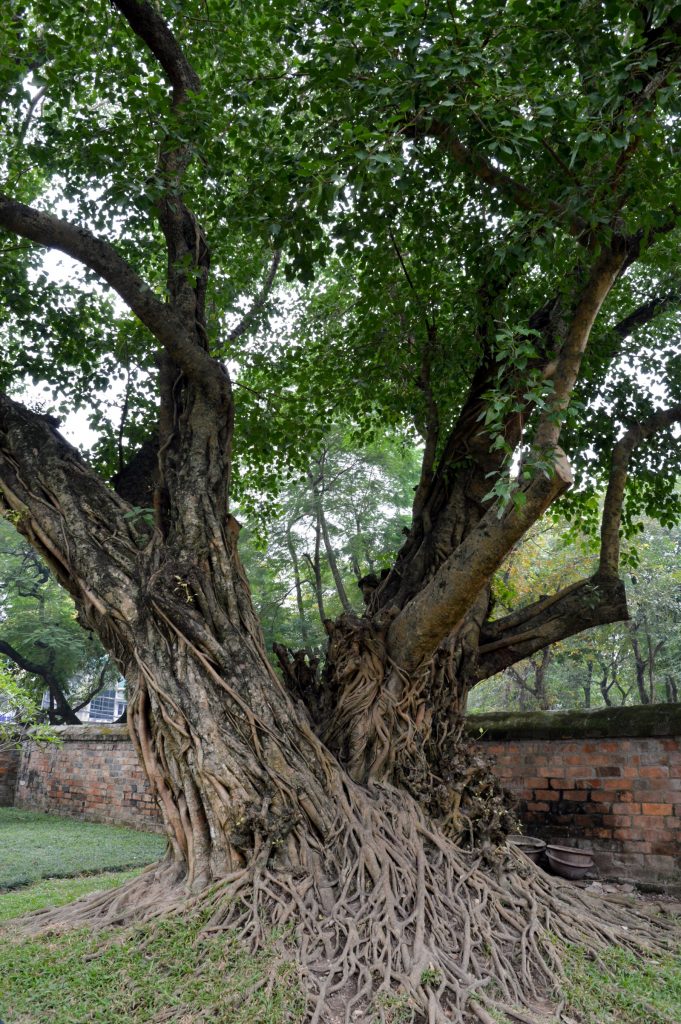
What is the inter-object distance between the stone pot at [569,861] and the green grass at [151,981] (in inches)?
115

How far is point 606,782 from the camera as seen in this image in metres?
5.98

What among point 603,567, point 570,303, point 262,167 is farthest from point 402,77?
point 603,567

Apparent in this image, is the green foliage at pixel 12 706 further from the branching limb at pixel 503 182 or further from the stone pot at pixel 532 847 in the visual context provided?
the branching limb at pixel 503 182

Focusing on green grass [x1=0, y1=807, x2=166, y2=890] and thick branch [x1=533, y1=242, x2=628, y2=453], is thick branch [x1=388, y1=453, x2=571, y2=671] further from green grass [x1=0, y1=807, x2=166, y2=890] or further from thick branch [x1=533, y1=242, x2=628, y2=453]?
green grass [x1=0, y1=807, x2=166, y2=890]

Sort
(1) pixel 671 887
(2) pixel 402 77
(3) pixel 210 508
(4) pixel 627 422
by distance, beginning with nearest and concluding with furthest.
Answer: (2) pixel 402 77, (3) pixel 210 508, (1) pixel 671 887, (4) pixel 627 422

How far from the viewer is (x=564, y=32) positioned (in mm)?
3895

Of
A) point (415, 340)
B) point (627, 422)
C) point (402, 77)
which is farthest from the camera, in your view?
point (627, 422)

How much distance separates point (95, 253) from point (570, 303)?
3284 millimetres

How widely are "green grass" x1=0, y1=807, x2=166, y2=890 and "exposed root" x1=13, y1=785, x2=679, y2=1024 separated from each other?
2569mm

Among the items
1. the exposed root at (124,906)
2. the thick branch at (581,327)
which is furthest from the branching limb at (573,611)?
the exposed root at (124,906)

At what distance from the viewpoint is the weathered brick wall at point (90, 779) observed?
975 cm

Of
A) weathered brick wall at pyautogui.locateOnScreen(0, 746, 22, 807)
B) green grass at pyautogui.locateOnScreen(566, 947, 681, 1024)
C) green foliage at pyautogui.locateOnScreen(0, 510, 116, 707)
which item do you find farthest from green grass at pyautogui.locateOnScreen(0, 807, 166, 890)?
green foliage at pyautogui.locateOnScreen(0, 510, 116, 707)

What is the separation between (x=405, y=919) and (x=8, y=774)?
10.6m

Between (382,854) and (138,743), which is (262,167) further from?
(382,854)
